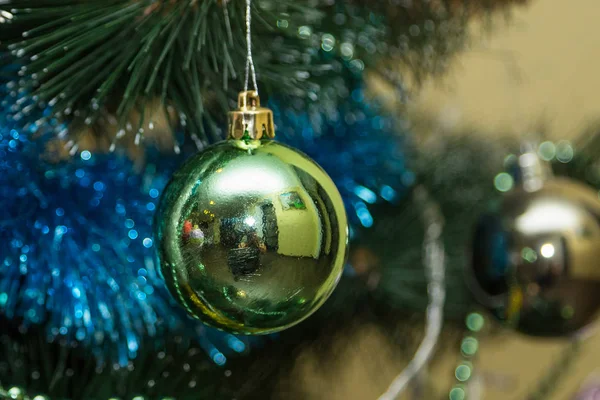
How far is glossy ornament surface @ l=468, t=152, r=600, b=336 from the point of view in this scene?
0.46m

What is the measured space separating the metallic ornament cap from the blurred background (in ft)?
0.09

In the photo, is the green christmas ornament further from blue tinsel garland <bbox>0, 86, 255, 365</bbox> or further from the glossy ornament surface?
the glossy ornament surface

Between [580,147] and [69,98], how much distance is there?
51 centimetres

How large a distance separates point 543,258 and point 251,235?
27 cm

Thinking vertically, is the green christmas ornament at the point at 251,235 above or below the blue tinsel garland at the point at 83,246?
above

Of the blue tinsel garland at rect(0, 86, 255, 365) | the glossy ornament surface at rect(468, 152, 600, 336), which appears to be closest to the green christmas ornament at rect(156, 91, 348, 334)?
the blue tinsel garland at rect(0, 86, 255, 365)

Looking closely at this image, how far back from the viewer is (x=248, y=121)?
0.32 metres

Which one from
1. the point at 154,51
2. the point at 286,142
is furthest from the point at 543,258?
the point at 154,51

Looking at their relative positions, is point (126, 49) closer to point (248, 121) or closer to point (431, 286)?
point (248, 121)

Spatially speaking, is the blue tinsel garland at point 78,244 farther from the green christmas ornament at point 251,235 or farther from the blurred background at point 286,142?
the green christmas ornament at point 251,235

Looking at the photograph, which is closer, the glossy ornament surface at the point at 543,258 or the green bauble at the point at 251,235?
the green bauble at the point at 251,235

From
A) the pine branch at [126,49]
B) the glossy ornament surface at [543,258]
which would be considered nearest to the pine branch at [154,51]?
the pine branch at [126,49]

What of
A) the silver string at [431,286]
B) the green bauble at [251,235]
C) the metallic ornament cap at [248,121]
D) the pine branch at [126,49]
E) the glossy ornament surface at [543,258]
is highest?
the pine branch at [126,49]

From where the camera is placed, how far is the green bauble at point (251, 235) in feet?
0.93
